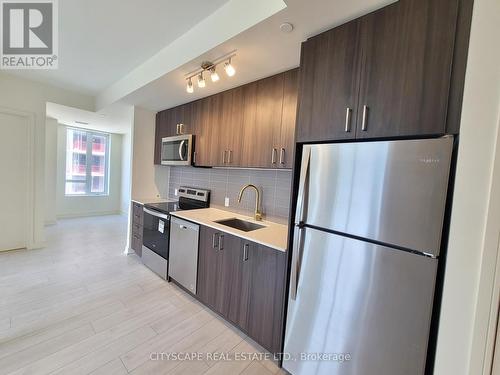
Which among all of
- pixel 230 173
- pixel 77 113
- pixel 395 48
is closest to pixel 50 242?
pixel 77 113

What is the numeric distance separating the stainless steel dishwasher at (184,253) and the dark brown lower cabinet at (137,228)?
3.05ft

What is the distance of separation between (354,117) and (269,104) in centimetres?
103

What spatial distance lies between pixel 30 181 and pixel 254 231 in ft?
12.6

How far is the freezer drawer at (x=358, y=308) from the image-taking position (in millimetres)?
1042

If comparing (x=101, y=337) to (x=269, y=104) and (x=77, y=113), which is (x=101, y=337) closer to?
(x=269, y=104)

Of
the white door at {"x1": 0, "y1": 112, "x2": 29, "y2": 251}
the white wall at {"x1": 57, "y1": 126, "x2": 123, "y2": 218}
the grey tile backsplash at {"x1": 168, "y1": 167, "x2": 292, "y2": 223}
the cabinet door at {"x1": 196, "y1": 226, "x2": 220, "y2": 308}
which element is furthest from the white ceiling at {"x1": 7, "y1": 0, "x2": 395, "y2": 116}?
the white wall at {"x1": 57, "y1": 126, "x2": 123, "y2": 218}

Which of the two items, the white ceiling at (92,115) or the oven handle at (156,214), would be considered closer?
the oven handle at (156,214)

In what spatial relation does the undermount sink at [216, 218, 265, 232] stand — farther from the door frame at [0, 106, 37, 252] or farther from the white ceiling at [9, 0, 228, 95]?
the door frame at [0, 106, 37, 252]

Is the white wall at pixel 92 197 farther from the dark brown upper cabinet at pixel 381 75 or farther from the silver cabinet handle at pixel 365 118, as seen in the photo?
the silver cabinet handle at pixel 365 118

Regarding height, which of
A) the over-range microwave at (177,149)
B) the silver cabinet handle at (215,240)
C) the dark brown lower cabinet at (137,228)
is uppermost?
the over-range microwave at (177,149)

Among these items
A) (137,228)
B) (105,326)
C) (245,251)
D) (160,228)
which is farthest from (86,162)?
(245,251)

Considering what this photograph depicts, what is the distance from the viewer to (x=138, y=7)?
1.71 metres

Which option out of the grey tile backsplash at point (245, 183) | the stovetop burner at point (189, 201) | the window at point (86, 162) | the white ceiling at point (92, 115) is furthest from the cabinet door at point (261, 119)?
the window at point (86, 162)

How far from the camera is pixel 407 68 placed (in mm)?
1076
